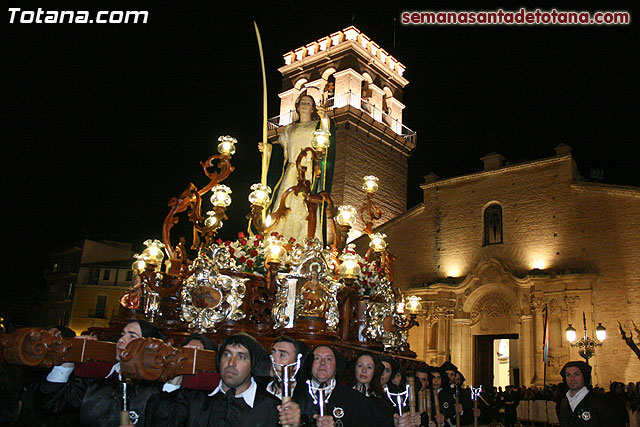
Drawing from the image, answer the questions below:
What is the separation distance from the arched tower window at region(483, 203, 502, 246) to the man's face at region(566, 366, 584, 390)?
1759 cm

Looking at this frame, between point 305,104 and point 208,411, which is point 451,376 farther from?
point 305,104

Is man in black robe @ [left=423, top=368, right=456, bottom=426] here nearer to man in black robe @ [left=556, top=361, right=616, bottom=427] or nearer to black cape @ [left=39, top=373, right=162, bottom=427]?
man in black robe @ [left=556, top=361, right=616, bottom=427]

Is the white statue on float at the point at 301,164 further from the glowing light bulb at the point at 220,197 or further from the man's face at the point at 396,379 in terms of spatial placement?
the man's face at the point at 396,379

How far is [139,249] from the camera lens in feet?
162

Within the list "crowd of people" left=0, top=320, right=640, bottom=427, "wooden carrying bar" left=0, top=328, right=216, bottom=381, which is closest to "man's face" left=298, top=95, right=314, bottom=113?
"crowd of people" left=0, top=320, right=640, bottom=427

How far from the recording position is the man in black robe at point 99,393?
12.3 ft

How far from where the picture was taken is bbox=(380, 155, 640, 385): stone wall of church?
19141 mm

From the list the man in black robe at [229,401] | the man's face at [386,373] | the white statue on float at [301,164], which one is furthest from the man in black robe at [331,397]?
the white statue on float at [301,164]

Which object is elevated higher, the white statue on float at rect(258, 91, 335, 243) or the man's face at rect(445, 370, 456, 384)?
the white statue on float at rect(258, 91, 335, 243)

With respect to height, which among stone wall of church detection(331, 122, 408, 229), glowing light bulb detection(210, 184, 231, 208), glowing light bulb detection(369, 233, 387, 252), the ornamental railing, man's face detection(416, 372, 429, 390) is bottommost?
man's face detection(416, 372, 429, 390)

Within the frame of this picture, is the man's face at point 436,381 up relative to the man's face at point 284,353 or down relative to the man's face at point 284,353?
down

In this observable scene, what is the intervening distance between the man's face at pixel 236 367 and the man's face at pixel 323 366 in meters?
0.91

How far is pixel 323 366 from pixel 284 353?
467mm

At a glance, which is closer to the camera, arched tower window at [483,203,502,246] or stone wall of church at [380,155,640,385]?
stone wall of church at [380,155,640,385]
